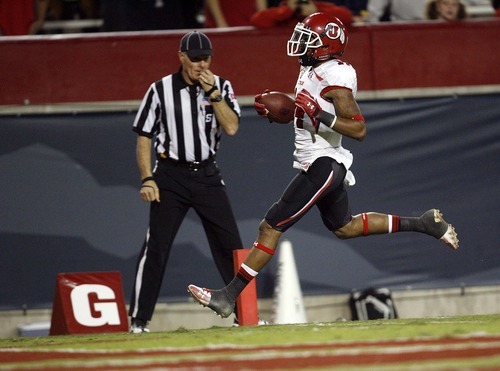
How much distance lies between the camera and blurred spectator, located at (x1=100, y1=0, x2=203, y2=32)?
827 centimetres

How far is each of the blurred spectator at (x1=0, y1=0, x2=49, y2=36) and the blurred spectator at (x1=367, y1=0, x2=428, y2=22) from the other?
2.41 meters

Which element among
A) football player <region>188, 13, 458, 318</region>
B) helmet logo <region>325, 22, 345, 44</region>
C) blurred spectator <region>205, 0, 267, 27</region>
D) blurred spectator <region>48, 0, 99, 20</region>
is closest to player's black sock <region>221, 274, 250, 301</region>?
football player <region>188, 13, 458, 318</region>

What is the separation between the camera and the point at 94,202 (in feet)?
25.6

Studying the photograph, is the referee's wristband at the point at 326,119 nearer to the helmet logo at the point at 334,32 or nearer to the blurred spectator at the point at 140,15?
the helmet logo at the point at 334,32

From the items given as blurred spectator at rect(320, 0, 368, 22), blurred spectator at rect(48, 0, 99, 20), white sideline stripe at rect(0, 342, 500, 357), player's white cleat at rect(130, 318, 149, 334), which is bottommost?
player's white cleat at rect(130, 318, 149, 334)

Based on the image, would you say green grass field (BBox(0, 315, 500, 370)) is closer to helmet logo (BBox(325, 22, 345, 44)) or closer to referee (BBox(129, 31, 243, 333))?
referee (BBox(129, 31, 243, 333))

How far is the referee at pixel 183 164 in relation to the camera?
660 centimetres

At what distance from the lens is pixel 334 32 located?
6004 mm

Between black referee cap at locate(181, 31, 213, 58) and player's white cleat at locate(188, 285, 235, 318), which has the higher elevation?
black referee cap at locate(181, 31, 213, 58)

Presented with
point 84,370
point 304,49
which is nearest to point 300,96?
point 304,49

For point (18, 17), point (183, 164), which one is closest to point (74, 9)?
point (18, 17)

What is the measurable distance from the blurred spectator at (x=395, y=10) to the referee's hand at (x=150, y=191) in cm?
259

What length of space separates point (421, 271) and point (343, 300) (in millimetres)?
573

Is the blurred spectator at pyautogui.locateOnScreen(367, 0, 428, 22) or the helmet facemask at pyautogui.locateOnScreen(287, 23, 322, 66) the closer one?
the helmet facemask at pyautogui.locateOnScreen(287, 23, 322, 66)
